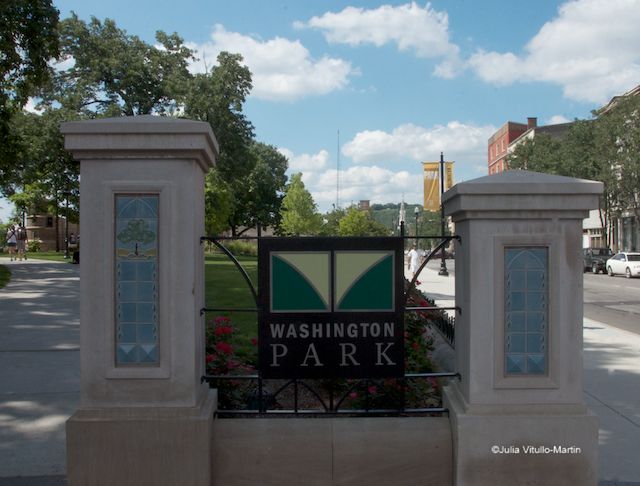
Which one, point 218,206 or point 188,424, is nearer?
point 188,424

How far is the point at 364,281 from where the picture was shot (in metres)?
3.64

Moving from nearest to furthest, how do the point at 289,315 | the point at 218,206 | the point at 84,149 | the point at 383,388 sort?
the point at 84,149 → the point at 289,315 → the point at 383,388 → the point at 218,206

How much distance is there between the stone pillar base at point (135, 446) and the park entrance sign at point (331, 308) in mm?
594

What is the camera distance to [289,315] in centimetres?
364

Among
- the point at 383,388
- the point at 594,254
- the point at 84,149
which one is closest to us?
the point at 84,149

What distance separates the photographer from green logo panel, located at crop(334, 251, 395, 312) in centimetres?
363

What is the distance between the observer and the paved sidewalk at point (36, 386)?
434cm

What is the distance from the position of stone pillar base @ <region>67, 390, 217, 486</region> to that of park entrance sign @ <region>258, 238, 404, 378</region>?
0.59 meters

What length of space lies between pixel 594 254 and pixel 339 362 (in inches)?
1638

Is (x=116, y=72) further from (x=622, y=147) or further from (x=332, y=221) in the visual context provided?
(x=332, y=221)

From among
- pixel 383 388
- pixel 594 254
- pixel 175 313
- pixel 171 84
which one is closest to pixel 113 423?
pixel 175 313

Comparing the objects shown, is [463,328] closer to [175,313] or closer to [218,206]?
[175,313]

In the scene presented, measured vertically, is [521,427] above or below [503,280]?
below

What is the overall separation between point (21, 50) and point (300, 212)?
5120 centimetres
